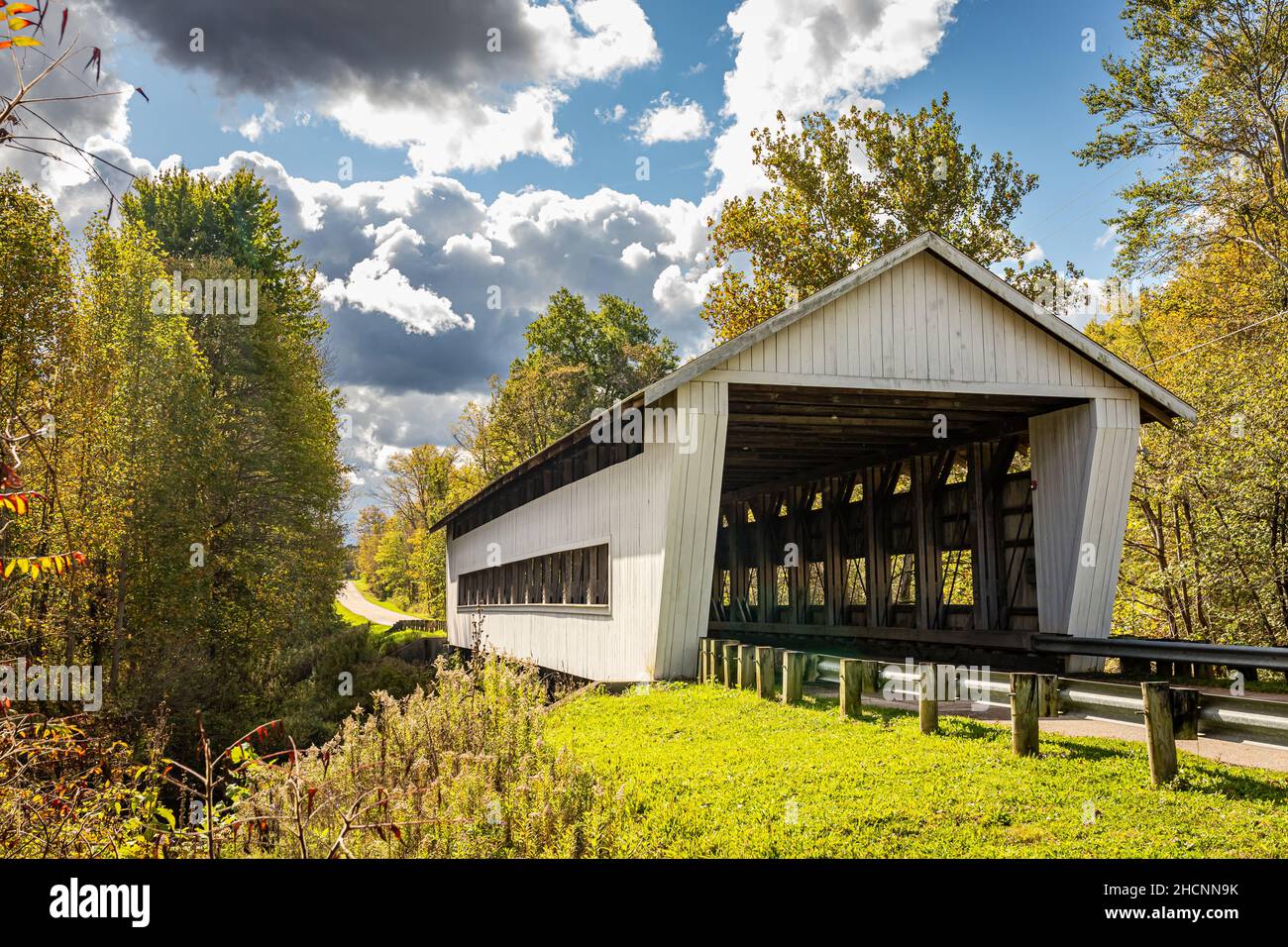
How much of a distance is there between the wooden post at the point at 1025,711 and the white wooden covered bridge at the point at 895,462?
501 cm

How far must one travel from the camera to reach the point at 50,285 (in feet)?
51.3

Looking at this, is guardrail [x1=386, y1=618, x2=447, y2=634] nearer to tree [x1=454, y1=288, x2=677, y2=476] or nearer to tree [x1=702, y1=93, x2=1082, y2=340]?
tree [x1=454, y1=288, x2=677, y2=476]

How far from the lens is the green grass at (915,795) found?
199 inches

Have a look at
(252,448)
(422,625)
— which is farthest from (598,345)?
(252,448)

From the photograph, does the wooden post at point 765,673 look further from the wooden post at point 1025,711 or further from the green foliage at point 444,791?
the wooden post at point 1025,711

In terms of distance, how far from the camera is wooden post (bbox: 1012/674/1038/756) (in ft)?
22.4

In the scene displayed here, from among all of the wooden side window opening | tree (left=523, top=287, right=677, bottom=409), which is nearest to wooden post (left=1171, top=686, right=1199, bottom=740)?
the wooden side window opening

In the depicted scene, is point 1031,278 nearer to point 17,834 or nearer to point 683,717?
point 683,717

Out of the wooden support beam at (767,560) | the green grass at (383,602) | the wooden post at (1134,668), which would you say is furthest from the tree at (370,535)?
the wooden post at (1134,668)

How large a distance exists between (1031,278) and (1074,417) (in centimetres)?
1661

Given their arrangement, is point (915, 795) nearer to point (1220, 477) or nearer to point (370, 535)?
point (1220, 477)

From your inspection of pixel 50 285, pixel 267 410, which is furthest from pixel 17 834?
pixel 267 410

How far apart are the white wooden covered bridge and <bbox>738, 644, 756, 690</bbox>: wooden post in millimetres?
1128

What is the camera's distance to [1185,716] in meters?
5.98
